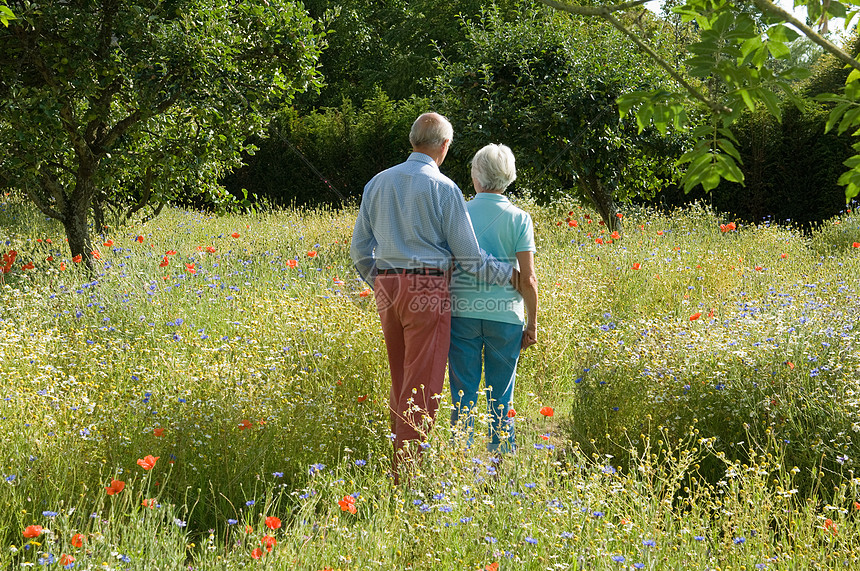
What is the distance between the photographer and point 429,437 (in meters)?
2.95

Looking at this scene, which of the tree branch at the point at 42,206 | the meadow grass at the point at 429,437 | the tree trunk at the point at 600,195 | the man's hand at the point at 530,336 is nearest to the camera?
the meadow grass at the point at 429,437

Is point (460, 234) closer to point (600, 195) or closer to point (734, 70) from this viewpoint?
point (734, 70)

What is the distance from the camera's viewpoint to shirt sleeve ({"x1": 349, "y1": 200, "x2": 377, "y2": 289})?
3.46 m

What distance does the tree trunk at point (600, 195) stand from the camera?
10.1 meters

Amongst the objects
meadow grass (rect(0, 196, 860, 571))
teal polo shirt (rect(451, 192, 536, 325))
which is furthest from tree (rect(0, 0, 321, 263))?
teal polo shirt (rect(451, 192, 536, 325))

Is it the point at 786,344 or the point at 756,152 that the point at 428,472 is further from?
the point at 756,152

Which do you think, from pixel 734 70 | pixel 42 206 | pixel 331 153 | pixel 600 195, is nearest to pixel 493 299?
pixel 734 70

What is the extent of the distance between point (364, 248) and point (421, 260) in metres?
0.44

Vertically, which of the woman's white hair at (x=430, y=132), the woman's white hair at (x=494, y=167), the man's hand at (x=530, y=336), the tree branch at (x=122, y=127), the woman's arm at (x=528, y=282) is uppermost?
the tree branch at (x=122, y=127)

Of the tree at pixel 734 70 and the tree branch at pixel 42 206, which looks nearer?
the tree at pixel 734 70

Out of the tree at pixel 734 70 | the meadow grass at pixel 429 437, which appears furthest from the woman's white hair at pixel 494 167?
the tree at pixel 734 70

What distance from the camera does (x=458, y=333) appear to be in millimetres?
3375

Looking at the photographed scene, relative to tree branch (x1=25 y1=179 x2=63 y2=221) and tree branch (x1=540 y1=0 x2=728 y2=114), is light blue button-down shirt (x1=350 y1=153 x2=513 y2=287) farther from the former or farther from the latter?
tree branch (x1=25 y1=179 x2=63 y2=221)

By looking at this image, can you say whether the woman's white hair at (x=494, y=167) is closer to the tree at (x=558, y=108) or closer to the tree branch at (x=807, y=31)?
the tree branch at (x=807, y=31)
